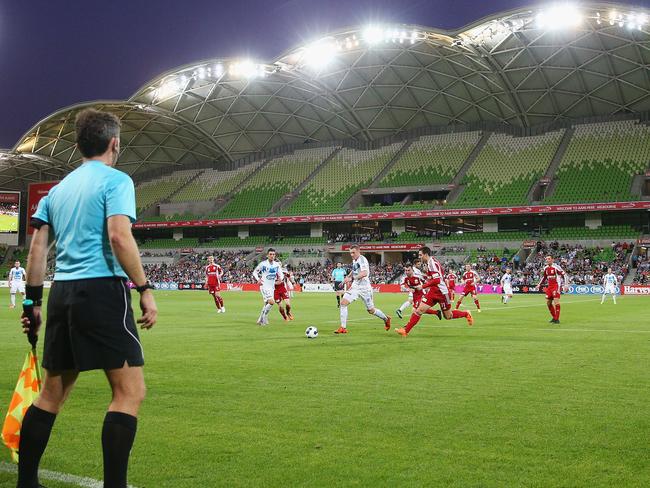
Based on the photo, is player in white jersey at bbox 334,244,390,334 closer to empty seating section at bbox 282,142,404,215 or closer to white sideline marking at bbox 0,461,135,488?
white sideline marking at bbox 0,461,135,488

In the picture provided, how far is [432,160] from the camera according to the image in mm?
68375

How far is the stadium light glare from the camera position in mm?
50537

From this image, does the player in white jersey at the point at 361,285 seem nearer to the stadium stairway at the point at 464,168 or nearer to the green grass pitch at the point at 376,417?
the green grass pitch at the point at 376,417

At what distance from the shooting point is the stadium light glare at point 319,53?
50537 millimetres

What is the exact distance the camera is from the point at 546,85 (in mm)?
58844

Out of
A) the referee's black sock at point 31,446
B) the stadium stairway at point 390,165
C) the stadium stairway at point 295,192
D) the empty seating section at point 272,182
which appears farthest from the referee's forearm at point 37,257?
the empty seating section at point 272,182

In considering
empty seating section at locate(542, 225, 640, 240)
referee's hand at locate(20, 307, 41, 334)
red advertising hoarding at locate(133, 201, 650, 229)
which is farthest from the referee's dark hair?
empty seating section at locate(542, 225, 640, 240)

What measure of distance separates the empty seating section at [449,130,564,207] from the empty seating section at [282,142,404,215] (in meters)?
10.8

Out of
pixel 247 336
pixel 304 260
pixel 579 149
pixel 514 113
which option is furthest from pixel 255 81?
pixel 247 336

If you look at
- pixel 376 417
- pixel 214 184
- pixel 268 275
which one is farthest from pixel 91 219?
pixel 214 184

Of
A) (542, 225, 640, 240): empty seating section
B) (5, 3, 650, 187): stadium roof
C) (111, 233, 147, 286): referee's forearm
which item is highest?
(5, 3, 650, 187): stadium roof

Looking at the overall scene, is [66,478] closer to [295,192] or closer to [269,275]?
[269,275]

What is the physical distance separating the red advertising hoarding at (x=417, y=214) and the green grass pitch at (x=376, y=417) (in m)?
43.8

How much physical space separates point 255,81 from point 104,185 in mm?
60209
